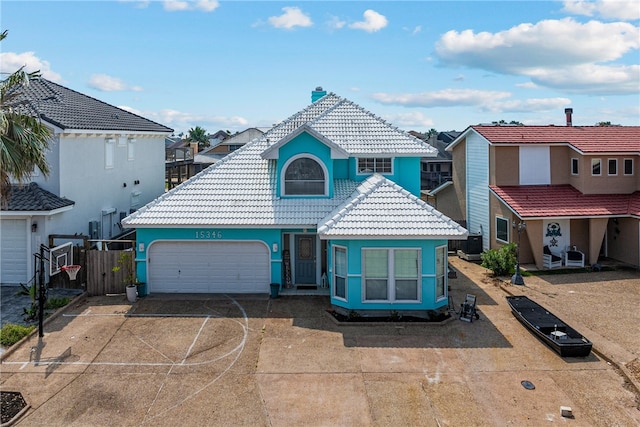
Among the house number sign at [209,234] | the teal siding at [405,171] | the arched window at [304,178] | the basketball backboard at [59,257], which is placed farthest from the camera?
the teal siding at [405,171]

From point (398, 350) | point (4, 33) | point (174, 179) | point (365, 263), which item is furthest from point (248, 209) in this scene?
point (174, 179)

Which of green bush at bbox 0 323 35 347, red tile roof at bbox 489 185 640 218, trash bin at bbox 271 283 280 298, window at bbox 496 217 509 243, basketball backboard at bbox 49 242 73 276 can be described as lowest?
green bush at bbox 0 323 35 347

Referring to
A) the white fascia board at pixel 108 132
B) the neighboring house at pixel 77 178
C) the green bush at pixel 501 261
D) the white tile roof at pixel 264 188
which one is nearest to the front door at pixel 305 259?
the white tile roof at pixel 264 188

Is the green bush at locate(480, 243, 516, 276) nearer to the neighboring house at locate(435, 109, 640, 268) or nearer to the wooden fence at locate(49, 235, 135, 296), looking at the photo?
the neighboring house at locate(435, 109, 640, 268)

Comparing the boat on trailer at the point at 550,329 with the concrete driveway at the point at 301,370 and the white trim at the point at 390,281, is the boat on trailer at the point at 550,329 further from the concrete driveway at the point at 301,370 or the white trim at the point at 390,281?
the white trim at the point at 390,281

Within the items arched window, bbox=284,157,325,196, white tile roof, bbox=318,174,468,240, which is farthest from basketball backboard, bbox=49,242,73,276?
white tile roof, bbox=318,174,468,240

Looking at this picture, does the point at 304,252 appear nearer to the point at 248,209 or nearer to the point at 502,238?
the point at 248,209
